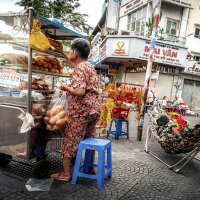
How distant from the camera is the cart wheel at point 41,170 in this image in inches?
127

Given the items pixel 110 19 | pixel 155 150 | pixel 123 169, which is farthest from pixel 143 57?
pixel 123 169

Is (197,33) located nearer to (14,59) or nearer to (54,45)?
(54,45)

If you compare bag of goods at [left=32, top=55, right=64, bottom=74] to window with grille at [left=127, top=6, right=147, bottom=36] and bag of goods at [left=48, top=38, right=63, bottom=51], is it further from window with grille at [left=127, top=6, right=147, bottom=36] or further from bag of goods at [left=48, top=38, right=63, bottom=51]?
window with grille at [left=127, top=6, right=147, bottom=36]

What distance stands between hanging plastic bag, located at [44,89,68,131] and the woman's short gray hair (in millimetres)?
682

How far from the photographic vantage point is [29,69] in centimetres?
312

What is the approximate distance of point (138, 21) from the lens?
1939 centimetres

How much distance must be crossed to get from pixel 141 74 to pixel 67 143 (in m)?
16.3

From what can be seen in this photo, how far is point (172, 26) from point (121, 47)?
17.5 ft

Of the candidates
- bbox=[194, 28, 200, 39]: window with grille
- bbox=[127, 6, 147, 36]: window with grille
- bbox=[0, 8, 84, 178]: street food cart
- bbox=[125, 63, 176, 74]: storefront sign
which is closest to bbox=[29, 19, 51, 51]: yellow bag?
bbox=[0, 8, 84, 178]: street food cart

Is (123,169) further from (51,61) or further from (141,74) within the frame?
(141,74)

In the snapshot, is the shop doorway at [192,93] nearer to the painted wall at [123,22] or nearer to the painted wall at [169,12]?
the painted wall at [169,12]

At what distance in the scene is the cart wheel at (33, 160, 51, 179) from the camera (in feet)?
10.6

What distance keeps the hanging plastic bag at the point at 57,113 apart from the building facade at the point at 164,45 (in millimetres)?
13867

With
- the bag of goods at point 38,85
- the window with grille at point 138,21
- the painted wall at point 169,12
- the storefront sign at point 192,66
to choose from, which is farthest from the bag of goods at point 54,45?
the storefront sign at point 192,66
